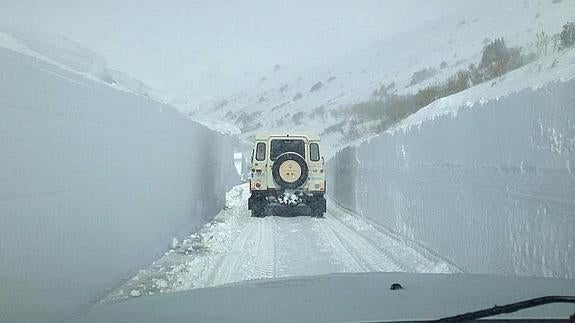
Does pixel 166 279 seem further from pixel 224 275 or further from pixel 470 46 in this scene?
pixel 470 46

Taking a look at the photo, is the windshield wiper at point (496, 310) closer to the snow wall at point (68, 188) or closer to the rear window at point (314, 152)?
the snow wall at point (68, 188)

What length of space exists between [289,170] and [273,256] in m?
8.40

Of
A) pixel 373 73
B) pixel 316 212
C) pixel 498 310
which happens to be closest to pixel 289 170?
pixel 316 212

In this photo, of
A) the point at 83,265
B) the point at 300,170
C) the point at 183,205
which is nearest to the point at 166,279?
the point at 83,265

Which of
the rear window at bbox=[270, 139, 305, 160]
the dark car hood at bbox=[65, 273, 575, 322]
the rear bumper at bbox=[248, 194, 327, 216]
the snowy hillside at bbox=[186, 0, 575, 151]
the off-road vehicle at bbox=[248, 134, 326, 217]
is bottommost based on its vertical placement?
the dark car hood at bbox=[65, 273, 575, 322]

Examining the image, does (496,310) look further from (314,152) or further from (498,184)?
(314,152)

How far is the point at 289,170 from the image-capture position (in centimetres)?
1948

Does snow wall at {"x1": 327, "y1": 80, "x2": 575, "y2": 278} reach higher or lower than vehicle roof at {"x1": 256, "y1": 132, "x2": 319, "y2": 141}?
lower

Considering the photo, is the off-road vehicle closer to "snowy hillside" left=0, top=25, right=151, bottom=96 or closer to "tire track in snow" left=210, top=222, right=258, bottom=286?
"tire track in snow" left=210, top=222, right=258, bottom=286

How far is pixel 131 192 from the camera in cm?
938

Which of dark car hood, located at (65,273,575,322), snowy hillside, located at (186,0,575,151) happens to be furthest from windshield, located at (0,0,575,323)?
snowy hillside, located at (186,0,575,151)

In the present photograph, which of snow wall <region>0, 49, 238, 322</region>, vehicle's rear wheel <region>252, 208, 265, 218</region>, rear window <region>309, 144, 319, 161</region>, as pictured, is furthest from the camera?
rear window <region>309, 144, 319, 161</region>

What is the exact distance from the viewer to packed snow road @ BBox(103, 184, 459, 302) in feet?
29.7

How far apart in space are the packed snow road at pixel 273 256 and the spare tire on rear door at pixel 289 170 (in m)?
2.26
